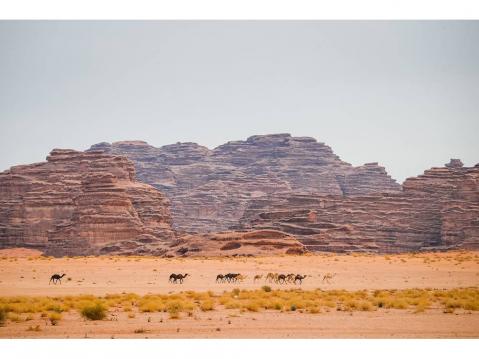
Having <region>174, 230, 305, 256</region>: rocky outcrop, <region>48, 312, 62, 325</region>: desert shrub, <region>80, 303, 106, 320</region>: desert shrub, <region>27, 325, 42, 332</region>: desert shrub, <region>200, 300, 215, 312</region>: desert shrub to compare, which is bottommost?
<region>27, 325, 42, 332</region>: desert shrub

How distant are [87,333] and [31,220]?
119664mm

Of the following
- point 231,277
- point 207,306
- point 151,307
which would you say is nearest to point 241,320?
point 207,306

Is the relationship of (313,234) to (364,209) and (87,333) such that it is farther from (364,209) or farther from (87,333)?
(87,333)

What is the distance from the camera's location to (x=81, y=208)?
128500mm

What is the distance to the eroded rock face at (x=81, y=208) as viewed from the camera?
406 ft

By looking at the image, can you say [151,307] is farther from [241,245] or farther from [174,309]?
[241,245]

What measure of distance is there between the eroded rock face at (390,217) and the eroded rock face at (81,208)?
1665 cm

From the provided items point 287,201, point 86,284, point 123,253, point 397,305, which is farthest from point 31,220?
point 397,305

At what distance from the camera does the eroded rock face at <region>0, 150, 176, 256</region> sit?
12388cm

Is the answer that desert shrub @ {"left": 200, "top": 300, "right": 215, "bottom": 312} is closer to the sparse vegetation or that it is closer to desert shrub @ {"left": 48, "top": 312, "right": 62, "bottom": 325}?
the sparse vegetation

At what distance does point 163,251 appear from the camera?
107 m

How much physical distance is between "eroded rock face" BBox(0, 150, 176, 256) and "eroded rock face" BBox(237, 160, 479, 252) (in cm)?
1665

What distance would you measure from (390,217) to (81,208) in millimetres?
53286

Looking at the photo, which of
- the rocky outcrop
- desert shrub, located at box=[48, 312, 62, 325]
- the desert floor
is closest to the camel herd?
the desert floor
